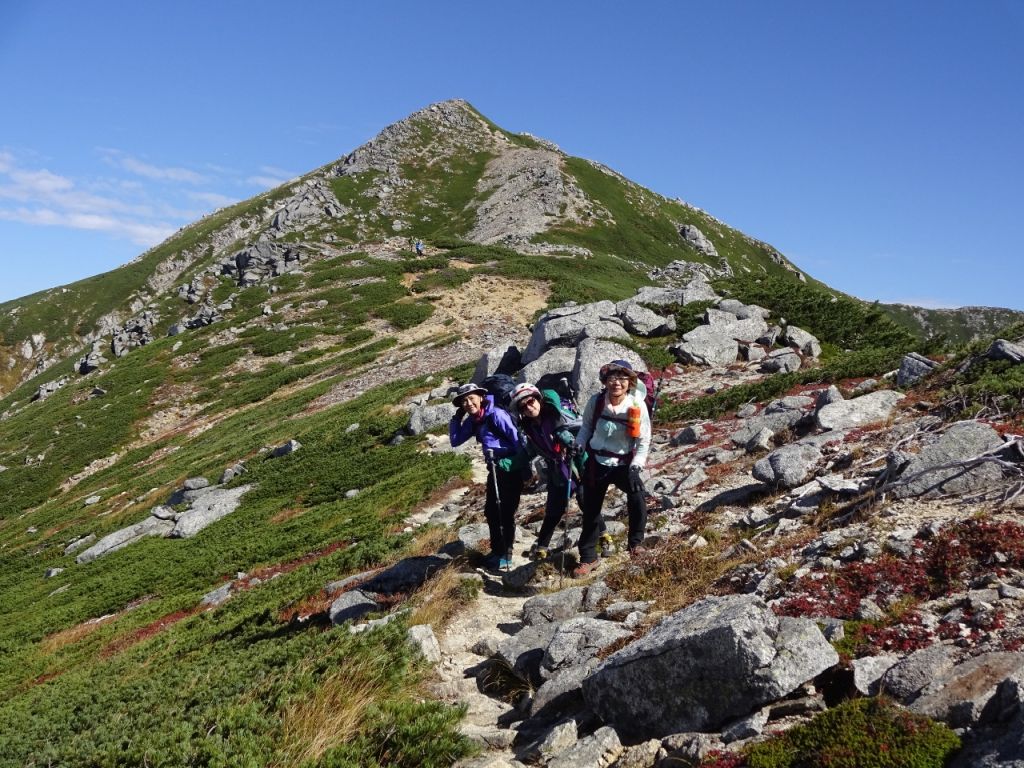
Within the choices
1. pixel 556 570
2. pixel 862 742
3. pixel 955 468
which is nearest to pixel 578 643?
pixel 556 570

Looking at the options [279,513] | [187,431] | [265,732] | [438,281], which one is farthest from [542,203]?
[265,732]

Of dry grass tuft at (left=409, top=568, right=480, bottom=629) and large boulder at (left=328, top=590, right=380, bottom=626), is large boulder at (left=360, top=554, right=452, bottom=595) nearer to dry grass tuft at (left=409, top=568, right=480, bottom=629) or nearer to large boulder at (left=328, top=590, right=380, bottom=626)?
large boulder at (left=328, top=590, right=380, bottom=626)

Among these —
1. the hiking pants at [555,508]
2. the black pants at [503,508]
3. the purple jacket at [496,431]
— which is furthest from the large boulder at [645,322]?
the purple jacket at [496,431]

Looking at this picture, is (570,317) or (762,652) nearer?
(762,652)

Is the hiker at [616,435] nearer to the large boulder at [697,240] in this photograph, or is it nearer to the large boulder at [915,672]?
the large boulder at [915,672]

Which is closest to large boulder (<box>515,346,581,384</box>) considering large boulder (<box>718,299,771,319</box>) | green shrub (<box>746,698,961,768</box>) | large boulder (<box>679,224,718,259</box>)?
large boulder (<box>718,299,771,319</box>)

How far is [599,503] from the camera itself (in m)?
9.30

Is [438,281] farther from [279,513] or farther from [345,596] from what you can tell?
[345,596]

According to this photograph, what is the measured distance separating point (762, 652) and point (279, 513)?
62.8 ft

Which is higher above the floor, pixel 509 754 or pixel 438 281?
pixel 438 281

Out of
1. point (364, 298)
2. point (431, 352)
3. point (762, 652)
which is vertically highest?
point (364, 298)

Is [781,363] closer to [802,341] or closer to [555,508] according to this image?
[802,341]

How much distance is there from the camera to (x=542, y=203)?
87938mm

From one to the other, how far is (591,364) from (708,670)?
15.9 metres
